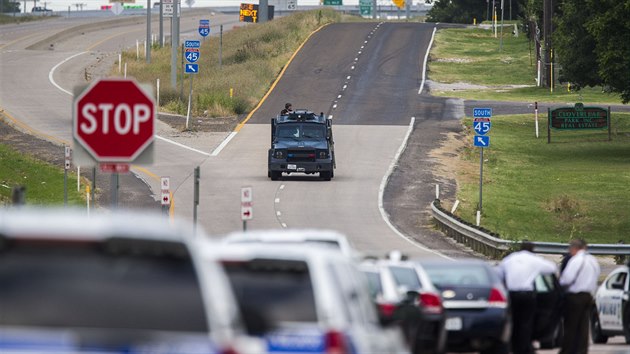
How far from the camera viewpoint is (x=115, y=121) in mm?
13344

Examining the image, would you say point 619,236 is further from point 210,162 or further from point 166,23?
point 166,23

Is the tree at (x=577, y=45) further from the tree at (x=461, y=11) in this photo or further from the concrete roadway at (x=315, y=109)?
the tree at (x=461, y=11)

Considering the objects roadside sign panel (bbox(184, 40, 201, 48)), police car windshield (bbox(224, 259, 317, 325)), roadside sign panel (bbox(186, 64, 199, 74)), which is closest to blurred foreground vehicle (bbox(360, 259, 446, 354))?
police car windshield (bbox(224, 259, 317, 325))

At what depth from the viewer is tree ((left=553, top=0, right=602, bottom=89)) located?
5953cm

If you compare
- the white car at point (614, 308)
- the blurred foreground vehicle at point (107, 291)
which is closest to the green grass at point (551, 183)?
the white car at point (614, 308)

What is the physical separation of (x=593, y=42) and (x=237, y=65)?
83.1 feet

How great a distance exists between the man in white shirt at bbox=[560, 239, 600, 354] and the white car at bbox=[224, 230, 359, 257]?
3.56 meters

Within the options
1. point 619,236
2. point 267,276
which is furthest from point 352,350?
point 619,236

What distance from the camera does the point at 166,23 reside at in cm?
12950

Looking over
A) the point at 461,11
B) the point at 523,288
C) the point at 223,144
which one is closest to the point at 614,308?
the point at 523,288

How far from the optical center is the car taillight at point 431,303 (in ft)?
53.4

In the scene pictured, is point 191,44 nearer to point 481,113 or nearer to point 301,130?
point 301,130

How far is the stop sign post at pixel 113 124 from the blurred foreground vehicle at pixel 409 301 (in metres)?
3.09

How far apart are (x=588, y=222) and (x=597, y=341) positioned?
841 inches
